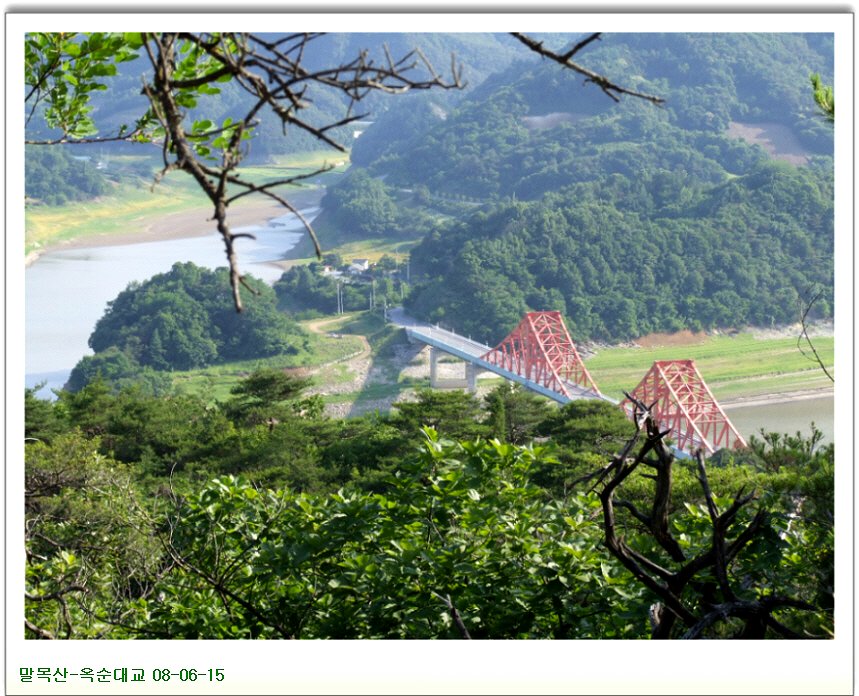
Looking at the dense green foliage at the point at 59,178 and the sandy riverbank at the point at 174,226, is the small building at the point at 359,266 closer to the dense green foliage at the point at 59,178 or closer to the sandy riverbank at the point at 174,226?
the sandy riverbank at the point at 174,226

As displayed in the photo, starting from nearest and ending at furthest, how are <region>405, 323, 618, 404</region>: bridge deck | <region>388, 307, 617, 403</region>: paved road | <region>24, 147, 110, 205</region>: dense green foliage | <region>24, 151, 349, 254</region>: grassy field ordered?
1. <region>405, 323, 618, 404</region>: bridge deck
2. <region>388, 307, 617, 403</region>: paved road
3. <region>24, 151, 349, 254</region>: grassy field
4. <region>24, 147, 110, 205</region>: dense green foliage

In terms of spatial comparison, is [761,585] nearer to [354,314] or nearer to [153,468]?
[153,468]

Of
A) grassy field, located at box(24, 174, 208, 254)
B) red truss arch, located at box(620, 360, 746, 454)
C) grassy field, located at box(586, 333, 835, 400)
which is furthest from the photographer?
grassy field, located at box(24, 174, 208, 254)

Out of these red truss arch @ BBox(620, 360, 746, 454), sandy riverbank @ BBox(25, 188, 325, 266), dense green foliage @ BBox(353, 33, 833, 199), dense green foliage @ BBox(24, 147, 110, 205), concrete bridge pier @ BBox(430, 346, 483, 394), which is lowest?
concrete bridge pier @ BBox(430, 346, 483, 394)

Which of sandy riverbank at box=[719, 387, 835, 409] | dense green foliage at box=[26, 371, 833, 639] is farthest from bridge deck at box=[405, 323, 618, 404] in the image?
dense green foliage at box=[26, 371, 833, 639]

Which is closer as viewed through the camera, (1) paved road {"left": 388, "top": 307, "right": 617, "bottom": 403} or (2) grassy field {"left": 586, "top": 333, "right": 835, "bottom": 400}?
(1) paved road {"left": 388, "top": 307, "right": 617, "bottom": 403}

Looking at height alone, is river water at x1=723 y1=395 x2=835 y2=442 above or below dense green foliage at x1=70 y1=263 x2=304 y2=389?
below

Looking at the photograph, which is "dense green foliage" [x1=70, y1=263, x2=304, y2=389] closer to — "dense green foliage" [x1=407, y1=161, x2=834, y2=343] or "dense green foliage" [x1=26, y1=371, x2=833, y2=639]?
"dense green foliage" [x1=407, y1=161, x2=834, y2=343]
